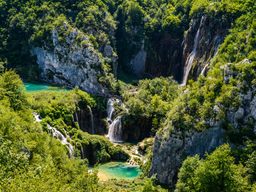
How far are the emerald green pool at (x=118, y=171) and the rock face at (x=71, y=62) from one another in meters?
25.2

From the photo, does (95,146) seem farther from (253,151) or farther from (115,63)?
(115,63)

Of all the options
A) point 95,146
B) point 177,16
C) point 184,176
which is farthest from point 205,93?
point 177,16

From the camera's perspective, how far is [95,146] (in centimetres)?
7775

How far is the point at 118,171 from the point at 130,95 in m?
26.4

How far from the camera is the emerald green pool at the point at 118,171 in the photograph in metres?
69.8

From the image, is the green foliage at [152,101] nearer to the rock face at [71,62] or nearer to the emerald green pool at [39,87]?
the rock face at [71,62]

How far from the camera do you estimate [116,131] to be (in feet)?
285

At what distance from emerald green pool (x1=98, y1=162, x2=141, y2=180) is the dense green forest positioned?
1.45 meters

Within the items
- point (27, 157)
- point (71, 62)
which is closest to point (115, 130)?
point (71, 62)

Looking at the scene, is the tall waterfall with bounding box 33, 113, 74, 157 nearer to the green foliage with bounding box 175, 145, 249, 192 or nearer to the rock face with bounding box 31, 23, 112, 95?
the rock face with bounding box 31, 23, 112, 95

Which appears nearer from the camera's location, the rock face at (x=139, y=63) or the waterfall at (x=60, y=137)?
the waterfall at (x=60, y=137)

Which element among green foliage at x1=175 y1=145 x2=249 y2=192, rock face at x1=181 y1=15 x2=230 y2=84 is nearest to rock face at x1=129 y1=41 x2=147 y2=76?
rock face at x1=181 y1=15 x2=230 y2=84

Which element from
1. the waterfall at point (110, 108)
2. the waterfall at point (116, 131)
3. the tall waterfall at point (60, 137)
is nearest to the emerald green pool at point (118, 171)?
the tall waterfall at point (60, 137)

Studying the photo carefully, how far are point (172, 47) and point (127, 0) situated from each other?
22949 millimetres
